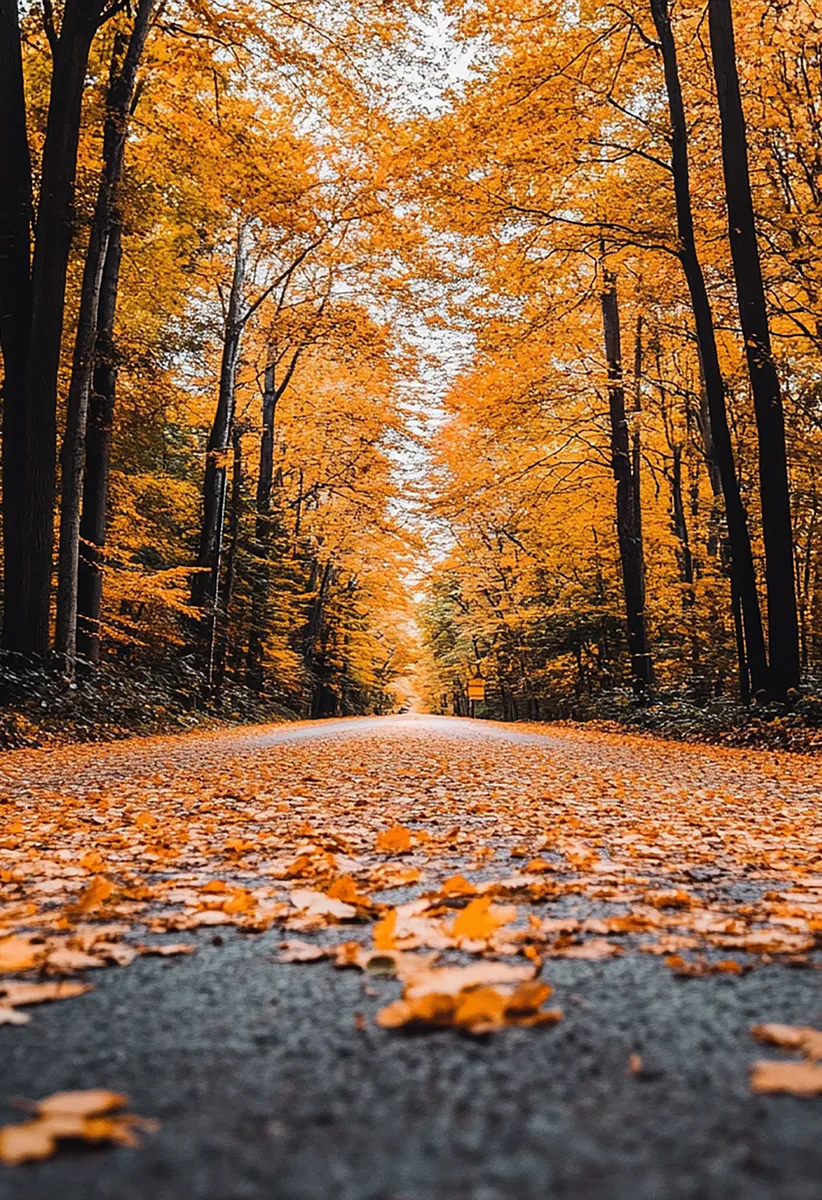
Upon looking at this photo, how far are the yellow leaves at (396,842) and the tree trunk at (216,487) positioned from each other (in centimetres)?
1314

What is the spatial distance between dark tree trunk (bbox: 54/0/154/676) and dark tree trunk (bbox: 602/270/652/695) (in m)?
9.08

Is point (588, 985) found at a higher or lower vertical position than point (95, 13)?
lower

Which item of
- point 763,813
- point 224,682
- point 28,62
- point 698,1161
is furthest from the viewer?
point 224,682

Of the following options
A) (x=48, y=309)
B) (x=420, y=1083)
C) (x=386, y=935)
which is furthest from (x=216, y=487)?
(x=420, y=1083)

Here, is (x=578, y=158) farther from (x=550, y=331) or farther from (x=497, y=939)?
(x=497, y=939)

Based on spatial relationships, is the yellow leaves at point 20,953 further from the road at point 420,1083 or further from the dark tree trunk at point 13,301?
the dark tree trunk at point 13,301

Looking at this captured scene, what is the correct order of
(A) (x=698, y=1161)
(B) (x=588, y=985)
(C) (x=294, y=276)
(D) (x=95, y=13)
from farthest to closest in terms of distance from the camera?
(C) (x=294, y=276) < (D) (x=95, y=13) < (B) (x=588, y=985) < (A) (x=698, y=1161)

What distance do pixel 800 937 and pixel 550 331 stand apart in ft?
44.6

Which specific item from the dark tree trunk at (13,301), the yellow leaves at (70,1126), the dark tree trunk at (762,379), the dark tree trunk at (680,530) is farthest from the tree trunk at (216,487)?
the yellow leaves at (70,1126)

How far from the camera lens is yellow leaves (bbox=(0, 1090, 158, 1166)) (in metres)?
0.98

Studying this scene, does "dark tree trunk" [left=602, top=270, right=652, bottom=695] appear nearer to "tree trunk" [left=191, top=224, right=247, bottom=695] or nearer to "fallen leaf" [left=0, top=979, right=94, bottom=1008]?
"tree trunk" [left=191, top=224, right=247, bottom=695]

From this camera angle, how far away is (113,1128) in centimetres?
101

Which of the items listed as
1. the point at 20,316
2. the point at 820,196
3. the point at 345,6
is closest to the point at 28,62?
the point at 345,6

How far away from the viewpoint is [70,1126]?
1.02 metres
